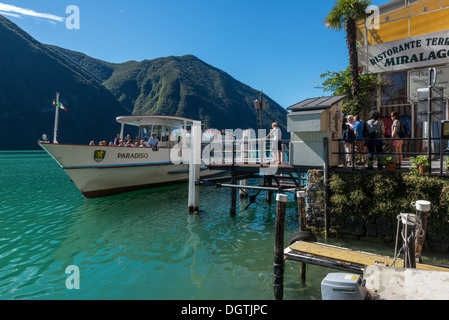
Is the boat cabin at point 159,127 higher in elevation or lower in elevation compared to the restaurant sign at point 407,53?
lower

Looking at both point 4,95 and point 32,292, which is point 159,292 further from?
point 4,95

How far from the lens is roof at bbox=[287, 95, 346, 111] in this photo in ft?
27.1

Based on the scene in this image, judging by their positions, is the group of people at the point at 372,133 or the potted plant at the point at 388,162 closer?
the potted plant at the point at 388,162

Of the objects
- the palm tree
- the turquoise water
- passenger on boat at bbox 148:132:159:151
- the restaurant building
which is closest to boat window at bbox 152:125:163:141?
passenger on boat at bbox 148:132:159:151

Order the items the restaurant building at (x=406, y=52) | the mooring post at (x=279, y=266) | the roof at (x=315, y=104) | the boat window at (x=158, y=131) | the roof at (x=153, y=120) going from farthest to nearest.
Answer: the boat window at (x=158, y=131), the roof at (x=153, y=120), the restaurant building at (x=406, y=52), the roof at (x=315, y=104), the mooring post at (x=279, y=266)

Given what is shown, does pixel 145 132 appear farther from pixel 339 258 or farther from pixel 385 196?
pixel 339 258

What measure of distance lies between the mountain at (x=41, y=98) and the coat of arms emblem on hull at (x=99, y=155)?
102276 mm

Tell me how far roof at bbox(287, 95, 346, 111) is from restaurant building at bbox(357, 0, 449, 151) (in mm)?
6074

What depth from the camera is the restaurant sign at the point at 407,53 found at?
1238cm

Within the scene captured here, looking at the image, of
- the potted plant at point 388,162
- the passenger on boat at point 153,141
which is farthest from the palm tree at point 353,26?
the passenger on boat at point 153,141

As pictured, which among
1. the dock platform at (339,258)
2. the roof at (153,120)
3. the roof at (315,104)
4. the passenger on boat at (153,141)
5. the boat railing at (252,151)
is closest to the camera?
the dock platform at (339,258)

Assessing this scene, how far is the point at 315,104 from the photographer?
844 centimetres

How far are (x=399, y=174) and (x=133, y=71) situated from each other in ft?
693

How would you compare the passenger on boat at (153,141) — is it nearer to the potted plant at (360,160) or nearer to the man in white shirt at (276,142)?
the man in white shirt at (276,142)
